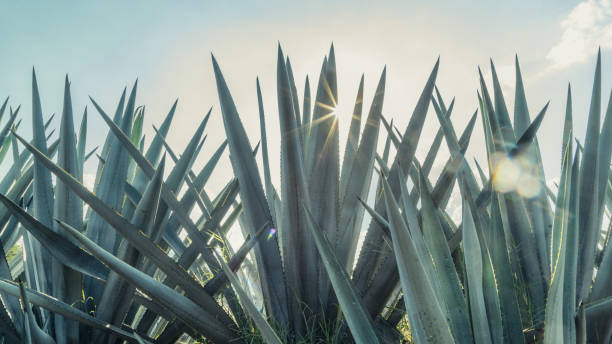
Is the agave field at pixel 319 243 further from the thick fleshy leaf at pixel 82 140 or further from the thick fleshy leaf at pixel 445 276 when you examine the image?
the thick fleshy leaf at pixel 82 140

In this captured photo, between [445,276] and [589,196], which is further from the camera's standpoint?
[589,196]

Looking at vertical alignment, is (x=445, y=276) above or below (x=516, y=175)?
below

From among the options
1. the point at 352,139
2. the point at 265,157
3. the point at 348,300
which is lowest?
the point at 348,300

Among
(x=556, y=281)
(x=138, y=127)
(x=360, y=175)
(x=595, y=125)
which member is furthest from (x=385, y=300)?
(x=138, y=127)

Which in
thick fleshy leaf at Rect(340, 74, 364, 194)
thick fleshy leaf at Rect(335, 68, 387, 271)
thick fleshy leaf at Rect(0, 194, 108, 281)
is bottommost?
thick fleshy leaf at Rect(0, 194, 108, 281)

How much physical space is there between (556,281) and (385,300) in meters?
0.39

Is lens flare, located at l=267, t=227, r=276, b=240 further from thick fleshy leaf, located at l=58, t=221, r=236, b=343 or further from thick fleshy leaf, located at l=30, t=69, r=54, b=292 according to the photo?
thick fleshy leaf, located at l=30, t=69, r=54, b=292

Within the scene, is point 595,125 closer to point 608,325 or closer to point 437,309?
point 608,325

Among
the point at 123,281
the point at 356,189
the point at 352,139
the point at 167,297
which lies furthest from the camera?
the point at 352,139

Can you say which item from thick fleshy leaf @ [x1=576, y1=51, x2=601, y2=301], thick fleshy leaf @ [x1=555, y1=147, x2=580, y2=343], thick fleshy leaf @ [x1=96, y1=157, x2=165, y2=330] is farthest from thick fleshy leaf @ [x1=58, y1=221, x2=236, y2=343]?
thick fleshy leaf @ [x1=576, y1=51, x2=601, y2=301]

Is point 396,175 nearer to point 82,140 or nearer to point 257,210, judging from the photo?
point 257,210

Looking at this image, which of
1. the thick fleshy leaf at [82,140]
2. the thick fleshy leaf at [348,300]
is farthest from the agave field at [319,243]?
the thick fleshy leaf at [82,140]

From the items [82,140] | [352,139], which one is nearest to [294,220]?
[352,139]

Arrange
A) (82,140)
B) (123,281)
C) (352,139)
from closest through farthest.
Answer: (123,281) → (352,139) → (82,140)
